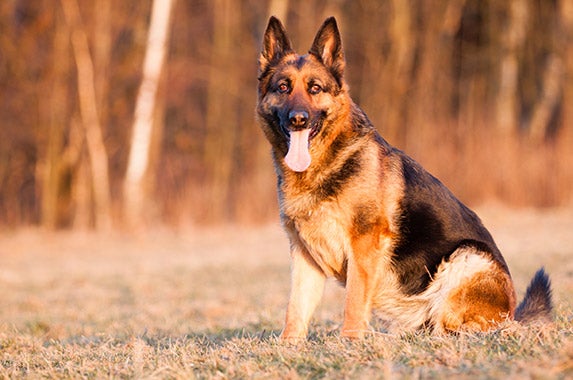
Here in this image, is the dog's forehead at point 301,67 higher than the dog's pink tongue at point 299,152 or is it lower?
higher

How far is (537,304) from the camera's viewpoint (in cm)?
544

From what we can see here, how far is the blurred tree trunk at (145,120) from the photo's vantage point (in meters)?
19.3

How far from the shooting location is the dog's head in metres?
5.62

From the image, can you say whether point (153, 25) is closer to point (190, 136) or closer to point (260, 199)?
point (260, 199)

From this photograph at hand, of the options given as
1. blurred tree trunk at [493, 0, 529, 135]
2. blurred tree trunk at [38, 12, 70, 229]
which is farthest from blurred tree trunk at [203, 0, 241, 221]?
blurred tree trunk at [493, 0, 529, 135]

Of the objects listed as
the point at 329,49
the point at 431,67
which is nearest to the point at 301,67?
the point at 329,49

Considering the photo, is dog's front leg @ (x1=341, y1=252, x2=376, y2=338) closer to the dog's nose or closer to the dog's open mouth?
the dog's open mouth

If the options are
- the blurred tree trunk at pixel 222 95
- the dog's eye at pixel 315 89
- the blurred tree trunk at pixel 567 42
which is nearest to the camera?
the dog's eye at pixel 315 89

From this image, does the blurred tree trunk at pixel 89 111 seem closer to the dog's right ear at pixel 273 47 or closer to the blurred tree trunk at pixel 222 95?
the blurred tree trunk at pixel 222 95

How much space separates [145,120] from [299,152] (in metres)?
14.6

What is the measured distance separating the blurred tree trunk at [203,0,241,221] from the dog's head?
17682 millimetres

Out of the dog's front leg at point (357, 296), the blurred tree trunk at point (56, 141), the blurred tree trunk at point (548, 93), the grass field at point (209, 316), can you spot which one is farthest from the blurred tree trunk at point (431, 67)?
the dog's front leg at point (357, 296)

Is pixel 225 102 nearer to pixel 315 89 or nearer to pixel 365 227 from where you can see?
pixel 315 89

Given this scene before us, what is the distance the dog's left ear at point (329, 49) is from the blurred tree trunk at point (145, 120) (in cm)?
1395
